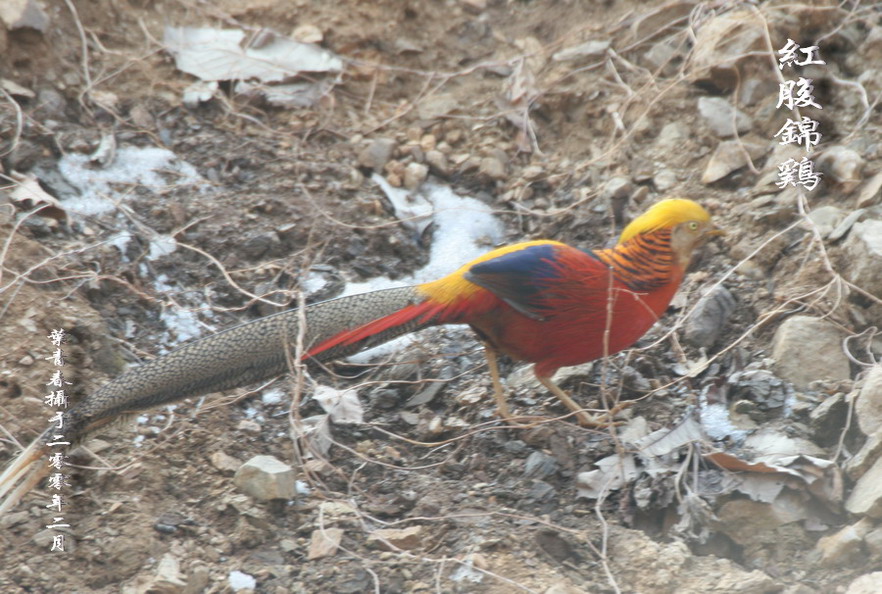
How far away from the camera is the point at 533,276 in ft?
11.3

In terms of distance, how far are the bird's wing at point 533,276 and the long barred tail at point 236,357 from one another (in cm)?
25

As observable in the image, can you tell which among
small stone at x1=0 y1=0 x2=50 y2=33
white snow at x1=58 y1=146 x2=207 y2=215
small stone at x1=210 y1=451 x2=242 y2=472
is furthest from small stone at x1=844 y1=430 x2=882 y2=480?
small stone at x1=0 y1=0 x2=50 y2=33

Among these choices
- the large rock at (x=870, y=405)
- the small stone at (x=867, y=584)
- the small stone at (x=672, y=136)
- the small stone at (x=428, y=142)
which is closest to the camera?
the small stone at (x=867, y=584)

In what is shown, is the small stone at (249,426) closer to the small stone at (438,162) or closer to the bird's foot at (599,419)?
the bird's foot at (599,419)

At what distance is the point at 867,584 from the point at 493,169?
2.70 m

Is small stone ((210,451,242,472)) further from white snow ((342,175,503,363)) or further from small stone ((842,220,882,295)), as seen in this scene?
small stone ((842,220,882,295))

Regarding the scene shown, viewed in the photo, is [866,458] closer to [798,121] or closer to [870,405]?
[870,405]

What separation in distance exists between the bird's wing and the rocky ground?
1.45ft

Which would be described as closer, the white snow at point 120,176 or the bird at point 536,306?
the bird at point 536,306

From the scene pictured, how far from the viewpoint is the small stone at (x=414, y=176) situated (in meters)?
4.62

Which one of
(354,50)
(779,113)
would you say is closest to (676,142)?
(779,113)

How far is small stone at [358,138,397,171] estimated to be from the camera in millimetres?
4691

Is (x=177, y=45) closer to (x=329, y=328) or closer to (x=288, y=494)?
(x=329, y=328)

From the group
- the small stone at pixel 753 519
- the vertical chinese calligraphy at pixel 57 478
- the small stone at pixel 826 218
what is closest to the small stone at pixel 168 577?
the vertical chinese calligraphy at pixel 57 478
